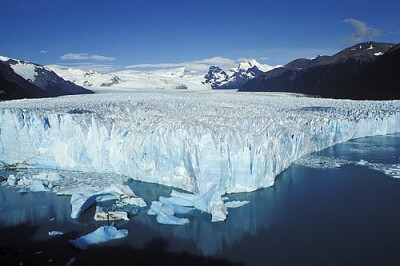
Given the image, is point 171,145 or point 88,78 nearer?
point 171,145

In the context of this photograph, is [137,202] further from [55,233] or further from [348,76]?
[348,76]

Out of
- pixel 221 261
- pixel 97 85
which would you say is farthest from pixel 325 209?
pixel 97 85

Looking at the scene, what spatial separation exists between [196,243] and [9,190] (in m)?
6.07

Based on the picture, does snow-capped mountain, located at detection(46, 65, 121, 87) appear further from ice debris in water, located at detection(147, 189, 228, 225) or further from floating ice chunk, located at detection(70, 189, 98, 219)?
ice debris in water, located at detection(147, 189, 228, 225)

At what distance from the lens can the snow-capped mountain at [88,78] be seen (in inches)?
3738

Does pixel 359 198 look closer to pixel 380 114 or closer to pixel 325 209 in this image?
pixel 325 209

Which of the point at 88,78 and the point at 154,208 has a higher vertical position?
the point at 88,78

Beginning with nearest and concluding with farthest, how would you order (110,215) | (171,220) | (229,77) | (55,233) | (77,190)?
(55,233) → (171,220) → (110,215) → (77,190) → (229,77)

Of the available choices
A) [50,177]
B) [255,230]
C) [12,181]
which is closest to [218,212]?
[255,230]

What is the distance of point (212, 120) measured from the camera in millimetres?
10914

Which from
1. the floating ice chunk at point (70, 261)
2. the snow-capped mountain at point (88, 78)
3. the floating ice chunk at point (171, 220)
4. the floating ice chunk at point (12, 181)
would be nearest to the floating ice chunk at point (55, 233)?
the floating ice chunk at point (70, 261)

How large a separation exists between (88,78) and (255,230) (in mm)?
99494

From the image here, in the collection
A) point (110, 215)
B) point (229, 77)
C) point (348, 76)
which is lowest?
point (110, 215)

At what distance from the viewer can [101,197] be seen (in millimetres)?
8516
